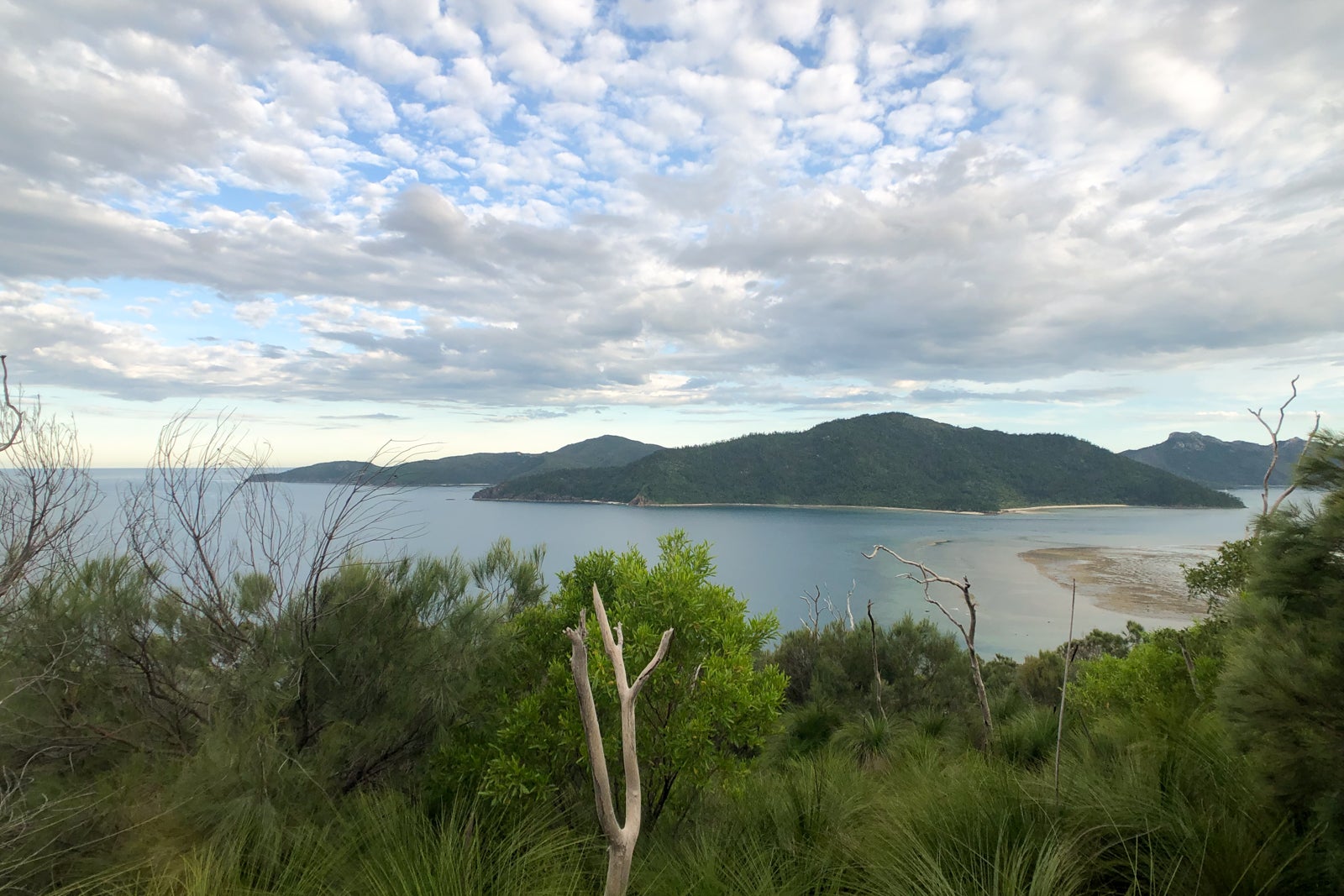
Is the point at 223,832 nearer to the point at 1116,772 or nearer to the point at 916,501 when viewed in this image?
the point at 1116,772

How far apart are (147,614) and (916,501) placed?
334 feet

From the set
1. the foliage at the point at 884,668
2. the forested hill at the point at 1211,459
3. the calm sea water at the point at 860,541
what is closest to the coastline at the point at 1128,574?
the calm sea water at the point at 860,541

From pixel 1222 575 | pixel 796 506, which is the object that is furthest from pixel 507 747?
pixel 796 506

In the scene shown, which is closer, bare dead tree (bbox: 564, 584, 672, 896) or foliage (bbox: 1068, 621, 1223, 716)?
bare dead tree (bbox: 564, 584, 672, 896)

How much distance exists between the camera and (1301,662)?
2291 mm

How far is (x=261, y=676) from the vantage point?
13.7 ft

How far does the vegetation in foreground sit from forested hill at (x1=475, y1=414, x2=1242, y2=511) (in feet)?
290

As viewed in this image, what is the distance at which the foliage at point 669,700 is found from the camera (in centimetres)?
379

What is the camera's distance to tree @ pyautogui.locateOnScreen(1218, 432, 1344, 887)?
223 cm

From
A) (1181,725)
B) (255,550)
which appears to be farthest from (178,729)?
(1181,725)

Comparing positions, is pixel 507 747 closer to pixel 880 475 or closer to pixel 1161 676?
pixel 1161 676

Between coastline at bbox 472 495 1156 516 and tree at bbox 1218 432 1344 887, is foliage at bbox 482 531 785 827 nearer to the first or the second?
tree at bbox 1218 432 1344 887

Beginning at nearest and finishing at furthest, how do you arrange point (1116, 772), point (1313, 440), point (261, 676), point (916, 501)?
point (1313, 440), point (1116, 772), point (261, 676), point (916, 501)

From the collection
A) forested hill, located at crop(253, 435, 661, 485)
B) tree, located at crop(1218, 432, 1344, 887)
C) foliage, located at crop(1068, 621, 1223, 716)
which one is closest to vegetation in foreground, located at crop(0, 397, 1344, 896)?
tree, located at crop(1218, 432, 1344, 887)
